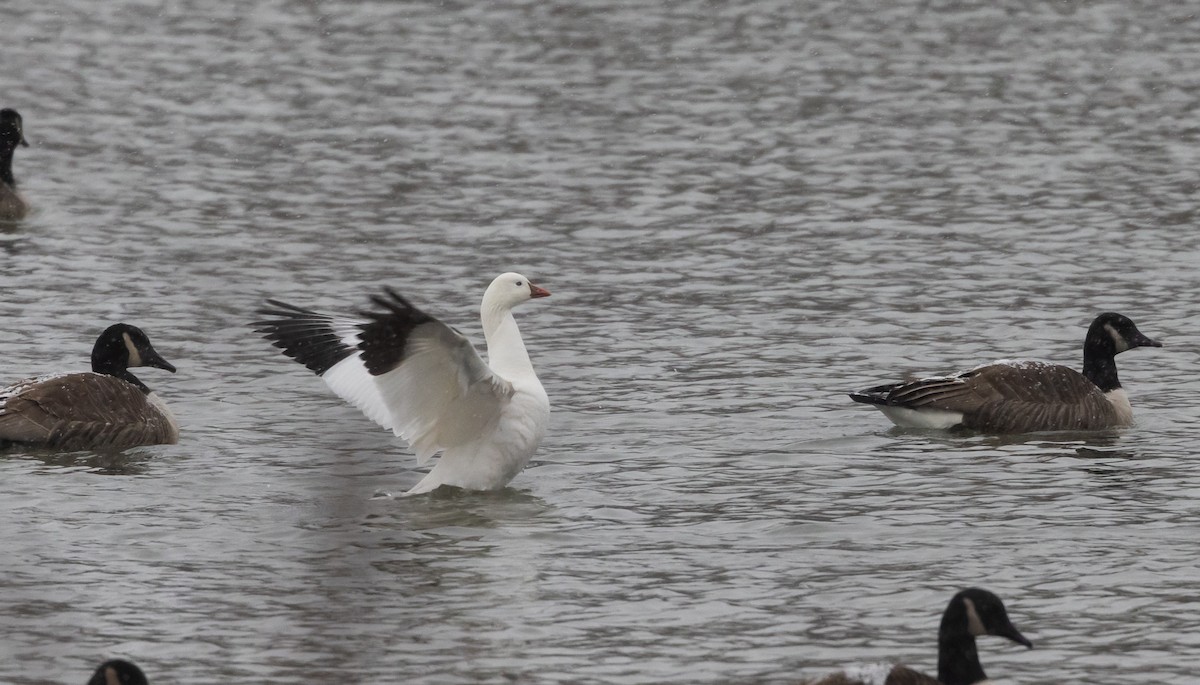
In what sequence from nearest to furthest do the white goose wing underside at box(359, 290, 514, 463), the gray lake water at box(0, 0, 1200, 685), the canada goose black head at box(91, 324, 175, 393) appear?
the gray lake water at box(0, 0, 1200, 685) < the white goose wing underside at box(359, 290, 514, 463) < the canada goose black head at box(91, 324, 175, 393)

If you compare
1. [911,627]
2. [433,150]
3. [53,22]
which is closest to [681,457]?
[911,627]

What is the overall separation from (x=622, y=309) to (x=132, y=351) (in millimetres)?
5003

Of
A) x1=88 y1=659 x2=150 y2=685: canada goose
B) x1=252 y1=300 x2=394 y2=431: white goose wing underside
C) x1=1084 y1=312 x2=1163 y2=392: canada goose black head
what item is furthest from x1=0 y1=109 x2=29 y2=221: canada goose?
x1=88 y1=659 x2=150 y2=685: canada goose

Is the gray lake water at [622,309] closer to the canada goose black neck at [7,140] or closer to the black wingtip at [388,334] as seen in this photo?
the canada goose black neck at [7,140]

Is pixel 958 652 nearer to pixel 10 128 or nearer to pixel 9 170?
pixel 9 170

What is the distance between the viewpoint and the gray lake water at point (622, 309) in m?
10.7

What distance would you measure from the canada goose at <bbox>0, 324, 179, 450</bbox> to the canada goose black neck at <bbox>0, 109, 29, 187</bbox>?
9.45 meters

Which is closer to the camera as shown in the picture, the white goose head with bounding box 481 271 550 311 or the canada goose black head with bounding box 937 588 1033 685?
the canada goose black head with bounding box 937 588 1033 685

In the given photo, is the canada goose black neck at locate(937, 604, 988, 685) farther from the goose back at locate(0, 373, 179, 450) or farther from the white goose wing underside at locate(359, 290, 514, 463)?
the goose back at locate(0, 373, 179, 450)

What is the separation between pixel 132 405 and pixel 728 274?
23.2 ft

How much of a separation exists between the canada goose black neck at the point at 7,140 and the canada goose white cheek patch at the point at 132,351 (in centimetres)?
884

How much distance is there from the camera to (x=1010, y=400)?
598 inches

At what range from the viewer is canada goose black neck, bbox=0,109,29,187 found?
77.7 feet

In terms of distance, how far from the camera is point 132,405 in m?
14.9
